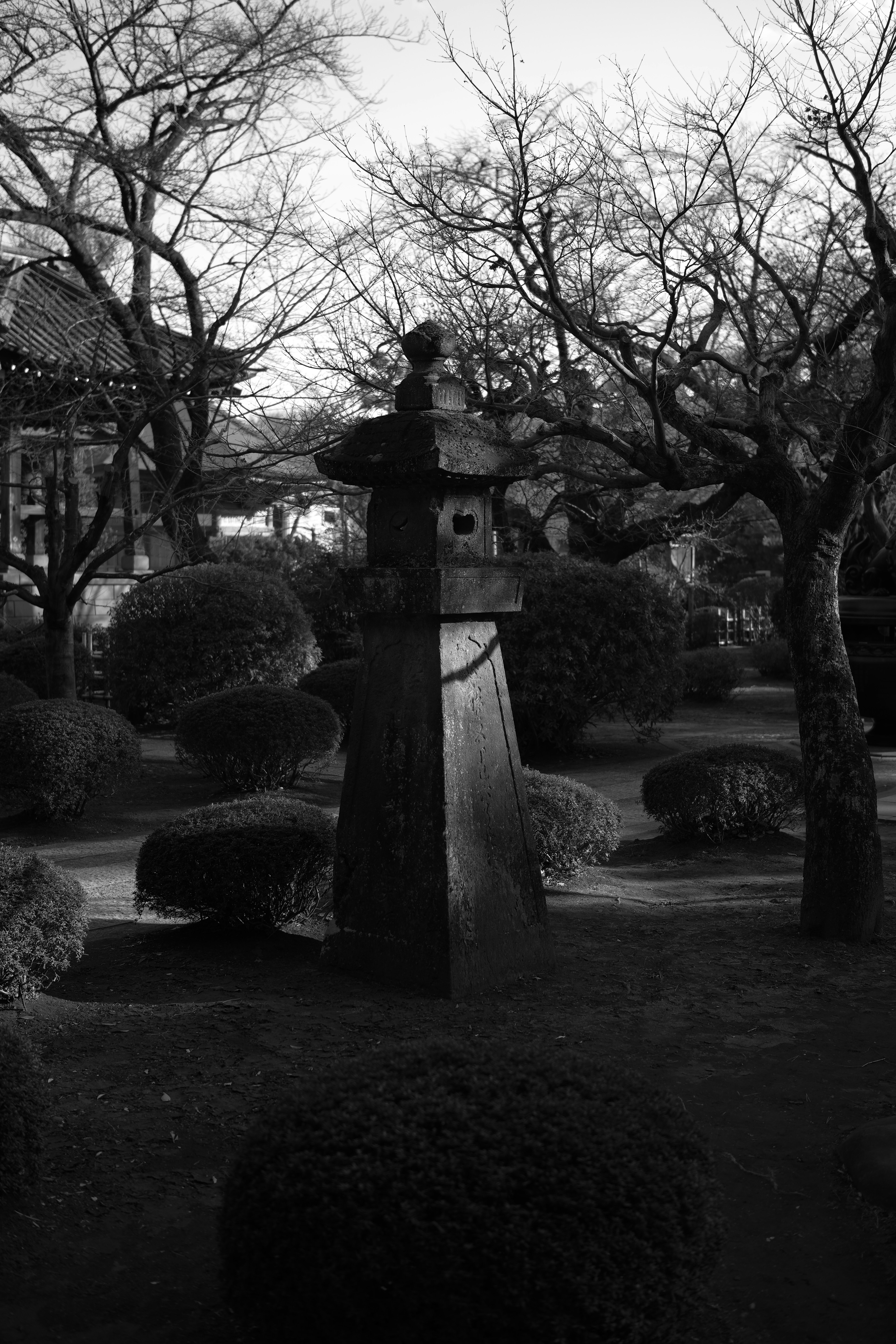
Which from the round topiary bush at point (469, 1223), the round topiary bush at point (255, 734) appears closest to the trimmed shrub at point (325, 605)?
the round topiary bush at point (255, 734)

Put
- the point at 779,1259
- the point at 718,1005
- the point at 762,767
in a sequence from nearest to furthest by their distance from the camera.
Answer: the point at 779,1259
the point at 718,1005
the point at 762,767

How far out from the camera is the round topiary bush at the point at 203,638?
15844 millimetres

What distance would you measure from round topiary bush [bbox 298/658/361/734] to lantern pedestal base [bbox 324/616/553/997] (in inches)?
342

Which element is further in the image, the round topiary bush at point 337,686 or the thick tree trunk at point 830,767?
the round topiary bush at point 337,686

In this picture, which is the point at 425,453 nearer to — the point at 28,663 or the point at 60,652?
the point at 60,652

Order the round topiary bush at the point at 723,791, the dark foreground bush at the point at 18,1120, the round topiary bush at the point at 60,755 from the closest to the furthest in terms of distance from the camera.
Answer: the dark foreground bush at the point at 18,1120 < the round topiary bush at the point at 723,791 < the round topiary bush at the point at 60,755

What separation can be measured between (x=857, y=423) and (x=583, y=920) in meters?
3.36

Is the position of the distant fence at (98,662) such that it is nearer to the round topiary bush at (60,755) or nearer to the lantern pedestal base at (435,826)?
the round topiary bush at (60,755)

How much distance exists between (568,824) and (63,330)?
27.3ft

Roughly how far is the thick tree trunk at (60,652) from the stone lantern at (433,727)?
22.5 ft

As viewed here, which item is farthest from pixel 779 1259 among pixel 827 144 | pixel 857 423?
pixel 827 144

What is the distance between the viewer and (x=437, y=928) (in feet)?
19.2

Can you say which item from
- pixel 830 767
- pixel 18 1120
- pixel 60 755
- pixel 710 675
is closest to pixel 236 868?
pixel 18 1120

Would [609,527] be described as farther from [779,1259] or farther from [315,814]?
[779,1259]
